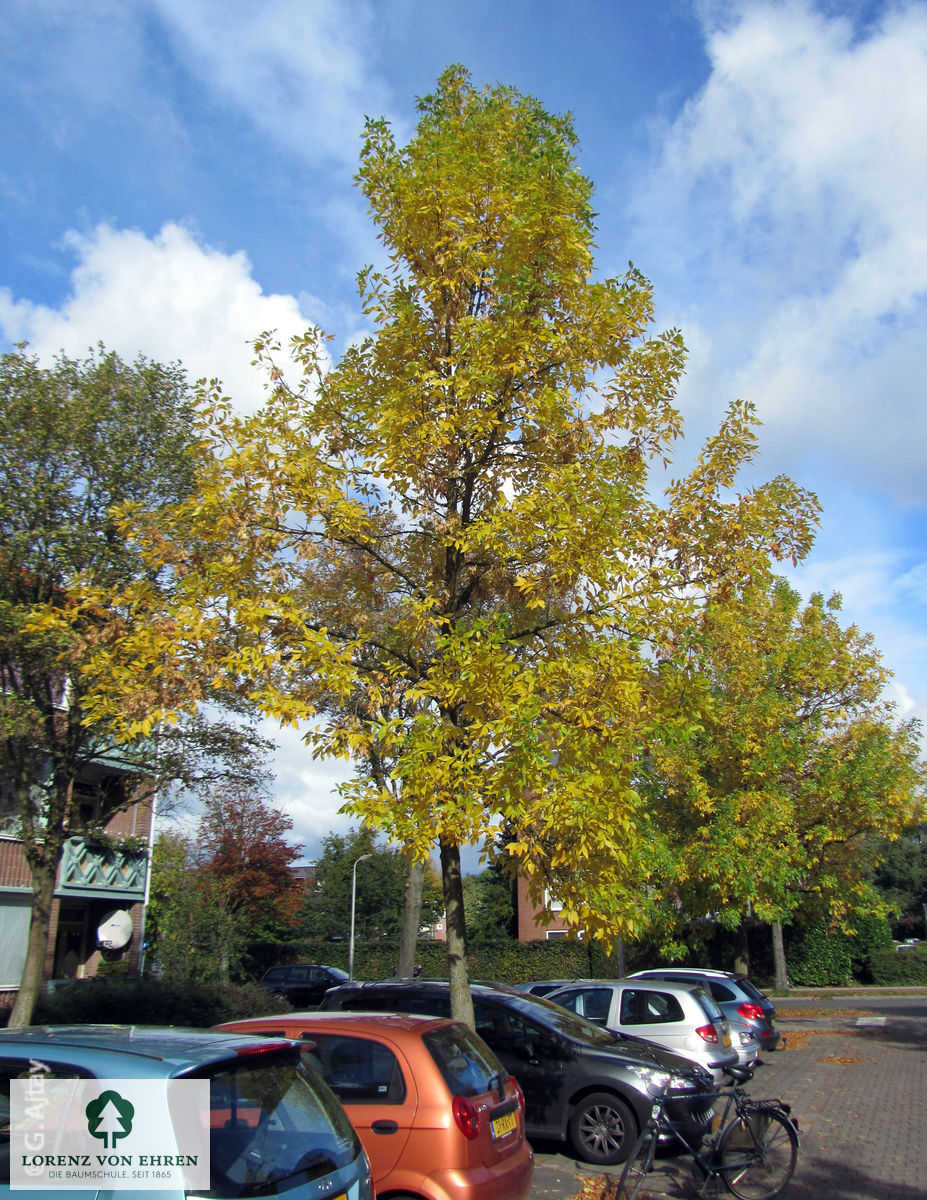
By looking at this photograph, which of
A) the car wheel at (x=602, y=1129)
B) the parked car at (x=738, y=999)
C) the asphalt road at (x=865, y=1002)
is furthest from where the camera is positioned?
the asphalt road at (x=865, y=1002)

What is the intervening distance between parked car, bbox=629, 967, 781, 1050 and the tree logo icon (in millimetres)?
12550

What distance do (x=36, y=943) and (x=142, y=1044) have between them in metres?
11.8

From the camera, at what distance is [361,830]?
6973 mm

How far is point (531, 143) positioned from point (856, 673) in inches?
696

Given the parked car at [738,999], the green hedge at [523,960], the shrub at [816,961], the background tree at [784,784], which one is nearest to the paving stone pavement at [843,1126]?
the parked car at [738,999]

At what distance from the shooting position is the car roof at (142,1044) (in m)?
3.44

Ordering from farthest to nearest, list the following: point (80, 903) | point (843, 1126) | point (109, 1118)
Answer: point (80, 903) → point (843, 1126) → point (109, 1118)

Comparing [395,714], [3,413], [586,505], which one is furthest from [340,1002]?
[3,413]

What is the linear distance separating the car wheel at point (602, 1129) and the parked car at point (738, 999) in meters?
6.04

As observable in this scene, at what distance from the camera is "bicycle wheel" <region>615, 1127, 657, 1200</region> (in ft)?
21.2

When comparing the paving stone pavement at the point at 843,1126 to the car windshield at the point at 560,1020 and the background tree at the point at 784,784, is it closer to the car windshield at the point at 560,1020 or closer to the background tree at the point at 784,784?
the car windshield at the point at 560,1020

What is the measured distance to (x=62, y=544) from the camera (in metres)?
13.3

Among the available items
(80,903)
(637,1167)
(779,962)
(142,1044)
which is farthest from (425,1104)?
(779,962)

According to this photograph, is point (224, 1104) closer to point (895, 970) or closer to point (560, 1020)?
point (560, 1020)
